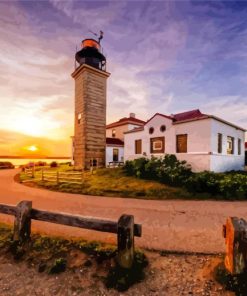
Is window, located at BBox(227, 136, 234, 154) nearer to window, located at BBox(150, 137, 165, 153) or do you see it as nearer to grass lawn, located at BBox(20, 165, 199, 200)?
window, located at BBox(150, 137, 165, 153)

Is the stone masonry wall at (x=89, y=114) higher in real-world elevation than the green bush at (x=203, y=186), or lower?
higher

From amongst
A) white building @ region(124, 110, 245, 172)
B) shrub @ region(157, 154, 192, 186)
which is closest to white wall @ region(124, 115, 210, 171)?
white building @ region(124, 110, 245, 172)

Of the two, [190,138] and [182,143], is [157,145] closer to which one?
[182,143]

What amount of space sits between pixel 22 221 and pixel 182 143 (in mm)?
16634

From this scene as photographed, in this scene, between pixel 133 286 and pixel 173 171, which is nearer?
pixel 133 286

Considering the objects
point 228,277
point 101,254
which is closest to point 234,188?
point 228,277

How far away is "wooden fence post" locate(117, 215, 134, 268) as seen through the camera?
12.8 feet

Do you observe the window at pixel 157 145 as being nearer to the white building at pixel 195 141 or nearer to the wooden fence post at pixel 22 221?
the white building at pixel 195 141

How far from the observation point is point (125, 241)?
3900mm

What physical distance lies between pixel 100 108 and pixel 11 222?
19.7 m

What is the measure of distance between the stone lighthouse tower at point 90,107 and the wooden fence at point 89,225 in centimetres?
1823

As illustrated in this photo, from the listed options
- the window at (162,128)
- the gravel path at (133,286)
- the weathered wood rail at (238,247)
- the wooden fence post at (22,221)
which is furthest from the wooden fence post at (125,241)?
the window at (162,128)

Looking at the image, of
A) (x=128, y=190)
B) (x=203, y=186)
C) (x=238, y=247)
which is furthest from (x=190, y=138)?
(x=238, y=247)

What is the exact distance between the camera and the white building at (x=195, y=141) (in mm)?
17281
